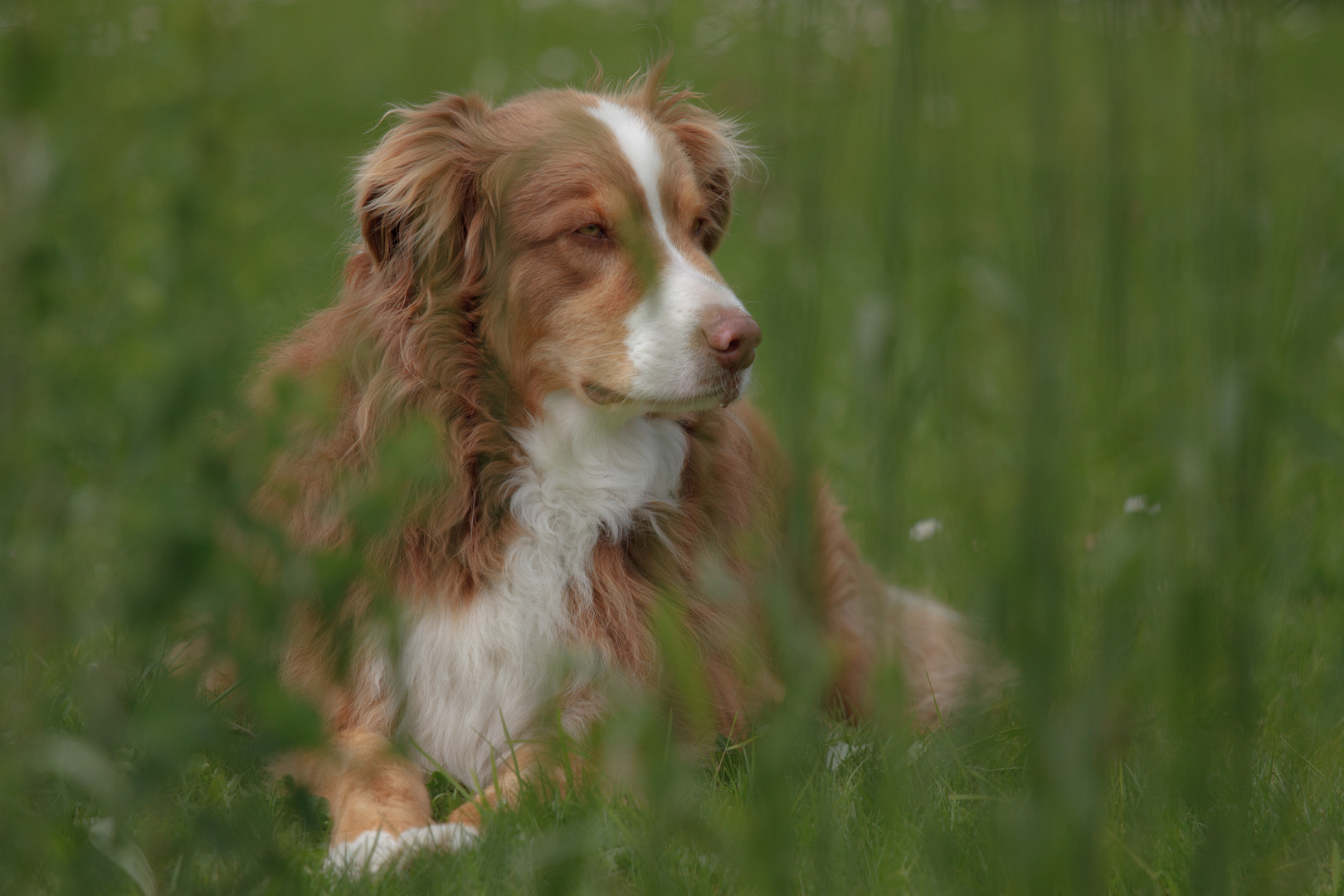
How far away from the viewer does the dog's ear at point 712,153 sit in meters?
3.42

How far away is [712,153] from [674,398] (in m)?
0.96

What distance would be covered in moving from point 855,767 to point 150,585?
1.71 m

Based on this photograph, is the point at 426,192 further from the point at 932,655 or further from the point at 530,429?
the point at 932,655

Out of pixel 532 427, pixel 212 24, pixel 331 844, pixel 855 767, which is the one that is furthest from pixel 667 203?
pixel 212 24

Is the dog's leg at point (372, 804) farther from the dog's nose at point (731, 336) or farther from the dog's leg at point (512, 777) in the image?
the dog's nose at point (731, 336)

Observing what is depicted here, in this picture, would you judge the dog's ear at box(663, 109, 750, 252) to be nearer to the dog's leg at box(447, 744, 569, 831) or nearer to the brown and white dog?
the brown and white dog

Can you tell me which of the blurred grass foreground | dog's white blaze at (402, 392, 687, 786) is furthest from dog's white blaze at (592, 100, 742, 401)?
the blurred grass foreground

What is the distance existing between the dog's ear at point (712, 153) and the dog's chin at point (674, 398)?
73 centimetres

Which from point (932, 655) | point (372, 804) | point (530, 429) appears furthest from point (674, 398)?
point (932, 655)

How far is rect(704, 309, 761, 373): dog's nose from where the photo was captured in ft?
9.06

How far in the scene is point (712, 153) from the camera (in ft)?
11.3

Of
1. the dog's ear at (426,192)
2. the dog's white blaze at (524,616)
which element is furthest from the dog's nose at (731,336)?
the dog's ear at (426,192)

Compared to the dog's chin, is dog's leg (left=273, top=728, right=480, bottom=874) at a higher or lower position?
lower

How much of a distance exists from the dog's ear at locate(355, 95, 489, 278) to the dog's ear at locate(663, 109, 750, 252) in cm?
62
